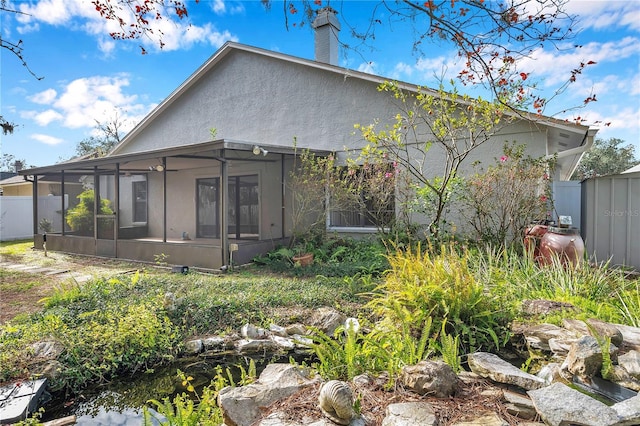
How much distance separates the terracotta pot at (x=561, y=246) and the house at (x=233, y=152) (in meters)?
2.84

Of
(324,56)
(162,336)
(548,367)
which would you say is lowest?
(162,336)

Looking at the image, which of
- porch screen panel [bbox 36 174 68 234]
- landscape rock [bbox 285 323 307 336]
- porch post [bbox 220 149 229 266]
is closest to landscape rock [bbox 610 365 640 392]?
landscape rock [bbox 285 323 307 336]

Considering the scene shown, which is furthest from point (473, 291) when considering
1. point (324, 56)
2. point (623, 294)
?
point (324, 56)

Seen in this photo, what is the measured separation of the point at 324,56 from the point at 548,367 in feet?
36.2

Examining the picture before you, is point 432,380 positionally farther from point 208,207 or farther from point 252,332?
point 208,207

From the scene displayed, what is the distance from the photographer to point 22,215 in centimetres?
1630

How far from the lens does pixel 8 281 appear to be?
7891 millimetres

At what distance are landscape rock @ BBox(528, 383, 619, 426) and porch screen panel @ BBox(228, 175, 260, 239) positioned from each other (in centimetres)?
948

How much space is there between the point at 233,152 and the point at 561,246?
8.14 m

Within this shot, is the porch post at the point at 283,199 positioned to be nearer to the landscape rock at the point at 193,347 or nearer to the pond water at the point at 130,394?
the landscape rock at the point at 193,347

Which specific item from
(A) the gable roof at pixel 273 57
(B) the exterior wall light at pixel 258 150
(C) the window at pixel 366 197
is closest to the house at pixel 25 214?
(A) the gable roof at pixel 273 57

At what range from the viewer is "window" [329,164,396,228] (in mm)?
8594

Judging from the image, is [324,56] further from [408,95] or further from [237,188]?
[237,188]

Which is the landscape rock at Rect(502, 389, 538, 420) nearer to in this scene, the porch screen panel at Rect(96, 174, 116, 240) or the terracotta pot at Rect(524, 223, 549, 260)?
the terracotta pot at Rect(524, 223, 549, 260)
